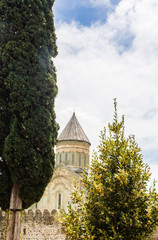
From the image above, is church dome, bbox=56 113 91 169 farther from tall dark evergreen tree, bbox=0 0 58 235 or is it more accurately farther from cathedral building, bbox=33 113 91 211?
tall dark evergreen tree, bbox=0 0 58 235

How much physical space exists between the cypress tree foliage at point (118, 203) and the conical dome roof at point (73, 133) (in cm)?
2215

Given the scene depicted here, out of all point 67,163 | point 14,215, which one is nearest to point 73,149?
point 67,163

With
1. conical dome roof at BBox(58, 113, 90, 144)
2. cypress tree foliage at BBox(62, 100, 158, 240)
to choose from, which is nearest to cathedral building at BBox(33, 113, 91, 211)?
conical dome roof at BBox(58, 113, 90, 144)

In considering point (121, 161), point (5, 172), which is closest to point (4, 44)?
point (5, 172)

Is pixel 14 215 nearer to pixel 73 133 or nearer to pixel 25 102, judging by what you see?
pixel 25 102

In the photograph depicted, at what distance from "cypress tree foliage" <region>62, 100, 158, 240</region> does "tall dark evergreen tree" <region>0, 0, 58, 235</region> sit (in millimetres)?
2186

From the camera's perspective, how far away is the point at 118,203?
16.5 feet

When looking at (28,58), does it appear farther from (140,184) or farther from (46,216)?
(46,216)

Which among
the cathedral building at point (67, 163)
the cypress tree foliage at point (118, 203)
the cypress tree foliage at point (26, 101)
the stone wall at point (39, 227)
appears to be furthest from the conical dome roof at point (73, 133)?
the cypress tree foliage at point (118, 203)

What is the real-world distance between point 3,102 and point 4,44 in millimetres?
1889

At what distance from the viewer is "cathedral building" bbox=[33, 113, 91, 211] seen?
23.5 m

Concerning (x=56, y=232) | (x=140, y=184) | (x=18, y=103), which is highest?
(x=18, y=103)

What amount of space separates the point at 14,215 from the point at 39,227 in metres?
5.22

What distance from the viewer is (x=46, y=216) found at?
12523 millimetres
